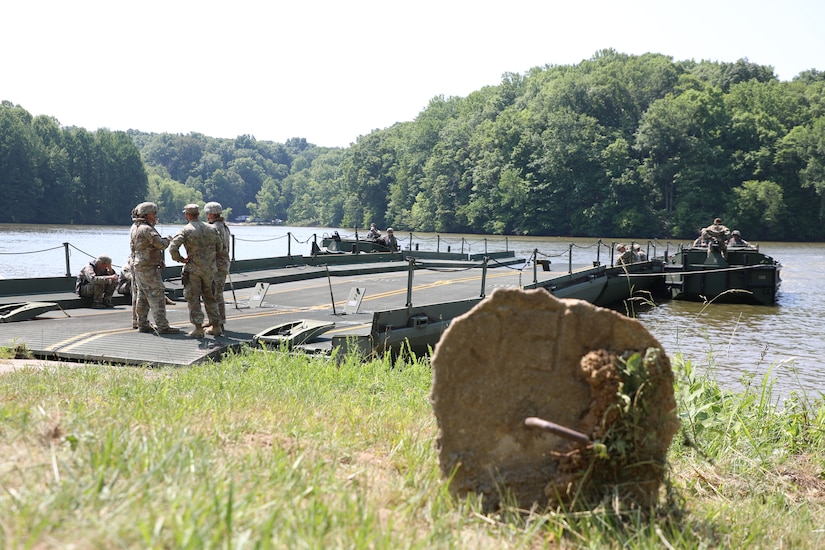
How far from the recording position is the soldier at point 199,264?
10.8 m

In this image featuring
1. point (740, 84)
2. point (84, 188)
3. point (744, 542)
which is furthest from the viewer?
point (84, 188)

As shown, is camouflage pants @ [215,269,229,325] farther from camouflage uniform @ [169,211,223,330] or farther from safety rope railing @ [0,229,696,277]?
safety rope railing @ [0,229,696,277]

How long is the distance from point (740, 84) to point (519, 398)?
9143cm

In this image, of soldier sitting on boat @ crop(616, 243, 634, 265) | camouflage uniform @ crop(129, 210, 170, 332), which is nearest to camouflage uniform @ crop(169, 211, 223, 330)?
camouflage uniform @ crop(129, 210, 170, 332)

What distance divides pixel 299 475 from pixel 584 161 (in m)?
85.7

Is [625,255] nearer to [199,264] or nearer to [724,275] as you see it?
[724,275]

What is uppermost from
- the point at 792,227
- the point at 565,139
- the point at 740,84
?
the point at 740,84

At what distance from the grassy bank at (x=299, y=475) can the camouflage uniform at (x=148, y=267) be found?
11.1 ft

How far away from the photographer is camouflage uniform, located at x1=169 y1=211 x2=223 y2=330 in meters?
10.8

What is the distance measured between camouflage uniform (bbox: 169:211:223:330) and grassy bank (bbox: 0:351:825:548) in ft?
10.3

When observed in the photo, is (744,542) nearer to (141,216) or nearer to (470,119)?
(141,216)

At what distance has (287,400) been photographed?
258 inches

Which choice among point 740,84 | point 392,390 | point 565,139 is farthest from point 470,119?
point 392,390

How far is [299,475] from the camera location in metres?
3.98
